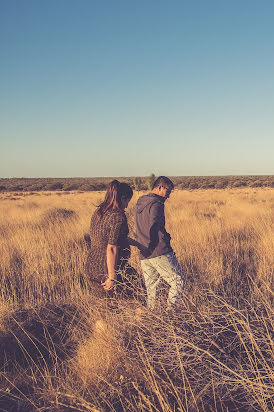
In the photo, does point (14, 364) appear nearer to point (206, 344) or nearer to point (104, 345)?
point (104, 345)

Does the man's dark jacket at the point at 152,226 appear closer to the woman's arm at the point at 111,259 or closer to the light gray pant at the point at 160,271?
the light gray pant at the point at 160,271

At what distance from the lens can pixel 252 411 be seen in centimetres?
206

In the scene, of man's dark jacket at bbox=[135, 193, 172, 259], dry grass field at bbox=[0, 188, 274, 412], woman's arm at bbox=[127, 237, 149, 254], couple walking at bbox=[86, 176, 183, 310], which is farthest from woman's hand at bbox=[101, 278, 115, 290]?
man's dark jacket at bbox=[135, 193, 172, 259]

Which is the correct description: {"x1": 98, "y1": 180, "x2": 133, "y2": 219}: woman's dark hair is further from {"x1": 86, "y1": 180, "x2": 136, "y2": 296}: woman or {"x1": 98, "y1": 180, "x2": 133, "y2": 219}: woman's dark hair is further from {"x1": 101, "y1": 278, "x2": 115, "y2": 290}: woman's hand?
{"x1": 101, "y1": 278, "x2": 115, "y2": 290}: woman's hand

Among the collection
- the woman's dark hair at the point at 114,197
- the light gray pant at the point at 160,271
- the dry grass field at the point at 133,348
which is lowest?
the dry grass field at the point at 133,348

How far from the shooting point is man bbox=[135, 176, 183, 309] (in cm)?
321

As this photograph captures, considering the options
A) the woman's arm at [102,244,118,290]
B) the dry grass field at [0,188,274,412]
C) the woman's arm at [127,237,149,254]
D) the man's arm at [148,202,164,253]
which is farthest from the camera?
the man's arm at [148,202,164,253]

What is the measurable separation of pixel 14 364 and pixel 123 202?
5.81ft

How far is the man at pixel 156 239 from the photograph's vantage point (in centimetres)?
321

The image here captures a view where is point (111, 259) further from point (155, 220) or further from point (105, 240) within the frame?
point (155, 220)

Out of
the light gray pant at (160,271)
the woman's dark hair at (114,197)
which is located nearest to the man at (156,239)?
the light gray pant at (160,271)

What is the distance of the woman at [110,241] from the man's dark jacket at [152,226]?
25cm

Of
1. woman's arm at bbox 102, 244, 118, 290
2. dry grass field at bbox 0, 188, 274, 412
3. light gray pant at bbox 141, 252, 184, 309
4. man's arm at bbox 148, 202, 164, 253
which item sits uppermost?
man's arm at bbox 148, 202, 164, 253

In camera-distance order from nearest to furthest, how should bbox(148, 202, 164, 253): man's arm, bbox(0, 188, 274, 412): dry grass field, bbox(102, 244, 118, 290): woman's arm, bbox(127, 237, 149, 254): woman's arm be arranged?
bbox(0, 188, 274, 412): dry grass field < bbox(102, 244, 118, 290): woman's arm < bbox(127, 237, 149, 254): woman's arm < bbox(148, 202, 164, 253): man's arm
